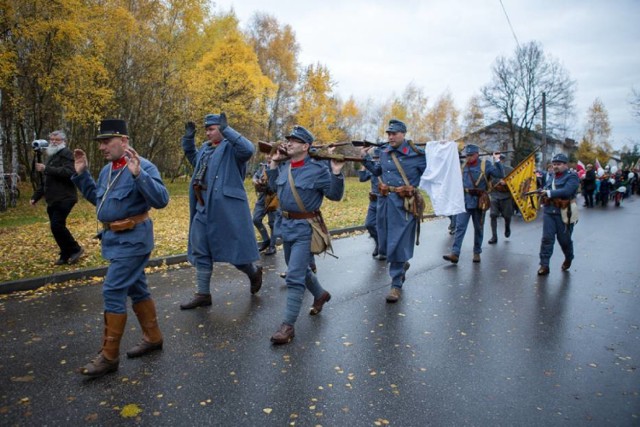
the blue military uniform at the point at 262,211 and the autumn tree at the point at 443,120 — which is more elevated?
the autumn tree at the point at 443,120

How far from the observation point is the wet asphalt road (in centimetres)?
317

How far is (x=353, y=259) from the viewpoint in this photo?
8391 mm

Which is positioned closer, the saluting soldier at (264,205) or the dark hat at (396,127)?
the dark hat at (396,127)

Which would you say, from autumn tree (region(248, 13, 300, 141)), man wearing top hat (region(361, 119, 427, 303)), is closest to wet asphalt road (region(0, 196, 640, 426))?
man wearing top hat (region(361, 119, 427, 303))

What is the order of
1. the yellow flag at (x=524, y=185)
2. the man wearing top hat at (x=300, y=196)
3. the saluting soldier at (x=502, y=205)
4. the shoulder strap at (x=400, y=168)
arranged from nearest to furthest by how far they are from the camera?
the man wearing top hat at (x=300, y=196) < the shoulder strap at (x=400, y=168) < the yellow flag at (x=524, y=185) < the saluting soldier at (x=502, y=205)

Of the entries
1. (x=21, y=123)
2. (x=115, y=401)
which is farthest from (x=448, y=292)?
(x=21, y=123)

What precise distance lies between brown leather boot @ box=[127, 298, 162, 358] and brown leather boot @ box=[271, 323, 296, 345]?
1067mm

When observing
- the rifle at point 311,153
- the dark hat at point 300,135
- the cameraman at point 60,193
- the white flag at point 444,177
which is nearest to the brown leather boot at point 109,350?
the rifle at point 311,153

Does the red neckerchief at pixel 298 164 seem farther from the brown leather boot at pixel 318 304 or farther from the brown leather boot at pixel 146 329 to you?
the brown leather boot at pixel 146 329

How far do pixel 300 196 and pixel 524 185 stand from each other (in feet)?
21.4

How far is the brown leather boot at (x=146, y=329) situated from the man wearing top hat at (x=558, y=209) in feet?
20.0

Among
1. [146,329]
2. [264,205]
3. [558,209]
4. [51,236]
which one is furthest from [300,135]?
[51,236]

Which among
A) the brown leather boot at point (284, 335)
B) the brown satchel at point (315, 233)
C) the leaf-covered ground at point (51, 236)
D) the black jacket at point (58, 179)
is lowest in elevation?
Answer: the brown leather boot at point (284, 335)

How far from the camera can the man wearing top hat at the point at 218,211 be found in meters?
5.20
